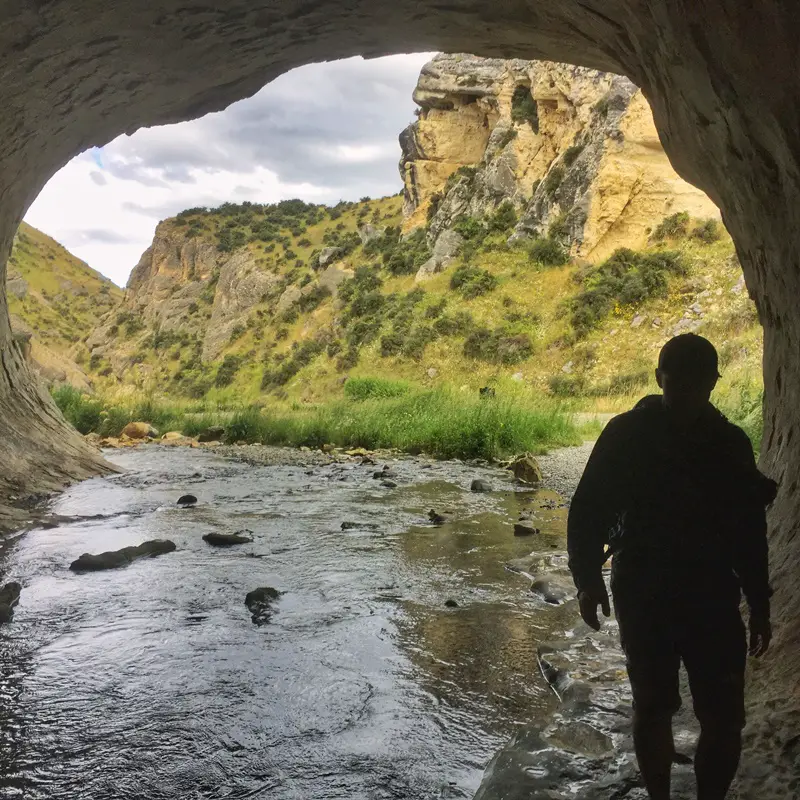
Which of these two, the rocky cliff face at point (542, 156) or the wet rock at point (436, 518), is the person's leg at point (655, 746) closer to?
the wet rock at point (436, 518)

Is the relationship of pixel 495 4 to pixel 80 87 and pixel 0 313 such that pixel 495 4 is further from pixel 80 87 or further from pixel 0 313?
pixel 0 313

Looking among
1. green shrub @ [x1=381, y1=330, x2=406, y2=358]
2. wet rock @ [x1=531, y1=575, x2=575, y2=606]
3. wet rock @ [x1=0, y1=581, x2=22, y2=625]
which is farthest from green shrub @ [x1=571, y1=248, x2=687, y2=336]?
wet rock @ [x1=0, y1=581, x2=22, y2=625]

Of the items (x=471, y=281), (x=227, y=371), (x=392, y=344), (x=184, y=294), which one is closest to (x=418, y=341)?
(x=392, y=344)

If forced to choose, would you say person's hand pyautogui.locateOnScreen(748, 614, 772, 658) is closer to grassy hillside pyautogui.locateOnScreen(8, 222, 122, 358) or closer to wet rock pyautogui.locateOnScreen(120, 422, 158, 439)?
wet rock pyautogui.locateOnScreen(120, 422, 158, 439)

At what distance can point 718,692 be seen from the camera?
185 cm

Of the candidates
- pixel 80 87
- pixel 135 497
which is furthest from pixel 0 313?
pixel 80 87

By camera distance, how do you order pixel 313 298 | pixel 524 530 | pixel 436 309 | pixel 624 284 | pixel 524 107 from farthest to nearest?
pixel 313 298 → pixel 524 107 → pixel 436 309 → pixel 624 284 → pixel 524 530

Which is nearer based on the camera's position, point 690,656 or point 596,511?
point 690,656

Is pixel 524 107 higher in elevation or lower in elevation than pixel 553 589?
higher

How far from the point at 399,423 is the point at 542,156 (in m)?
31.4

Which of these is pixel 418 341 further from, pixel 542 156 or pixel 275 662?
pixel 275 662

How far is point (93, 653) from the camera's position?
371cm

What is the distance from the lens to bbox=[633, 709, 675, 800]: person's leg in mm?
1923

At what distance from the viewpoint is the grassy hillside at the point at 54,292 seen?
63000 millimetres
